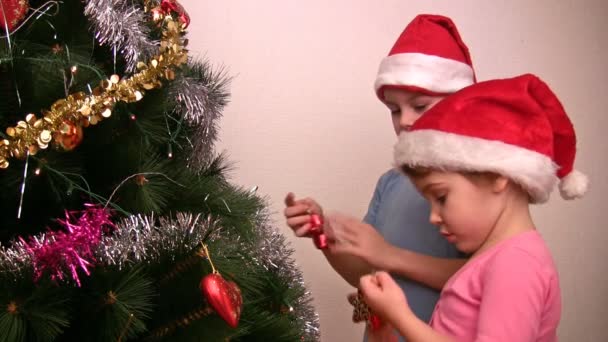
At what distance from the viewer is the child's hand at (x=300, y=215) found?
3.13ft

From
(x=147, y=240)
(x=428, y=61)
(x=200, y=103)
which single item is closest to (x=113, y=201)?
(x=147, y=240)

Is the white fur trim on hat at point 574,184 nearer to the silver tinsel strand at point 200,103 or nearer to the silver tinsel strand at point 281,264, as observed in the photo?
the silver tinsel strand at point 281,264

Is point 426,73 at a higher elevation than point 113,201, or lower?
A: higher

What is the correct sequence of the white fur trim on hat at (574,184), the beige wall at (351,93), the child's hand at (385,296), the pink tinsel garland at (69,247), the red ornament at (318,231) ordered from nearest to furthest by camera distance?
the pink tinsel garland at (69,247) → the child's hand at (385,296) → the white fur trim on hat at (574,184) → the red ornament at (318,231) → the beige wall at (351,93)

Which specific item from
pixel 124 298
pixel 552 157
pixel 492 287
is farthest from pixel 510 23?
pixel 124 298

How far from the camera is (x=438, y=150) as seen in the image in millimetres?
771

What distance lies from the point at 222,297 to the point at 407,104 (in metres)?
0.50

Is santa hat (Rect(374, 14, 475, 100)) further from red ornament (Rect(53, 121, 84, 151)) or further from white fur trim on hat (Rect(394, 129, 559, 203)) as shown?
red ornament (Rect(53, 121, 84, 151))

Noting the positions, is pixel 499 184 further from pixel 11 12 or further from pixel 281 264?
pixel 11 12

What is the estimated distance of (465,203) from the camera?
772 mm

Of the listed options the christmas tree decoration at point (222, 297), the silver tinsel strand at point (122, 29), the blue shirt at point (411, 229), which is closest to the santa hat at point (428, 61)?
the blue shirt at point (411, 229)

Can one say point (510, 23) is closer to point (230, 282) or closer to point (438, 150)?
point (438, 150)

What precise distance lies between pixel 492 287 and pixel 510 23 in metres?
1.02

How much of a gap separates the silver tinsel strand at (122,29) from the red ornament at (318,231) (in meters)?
0.33
